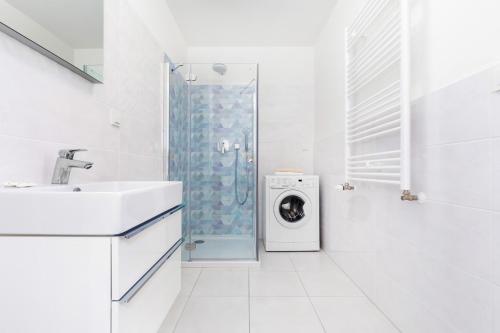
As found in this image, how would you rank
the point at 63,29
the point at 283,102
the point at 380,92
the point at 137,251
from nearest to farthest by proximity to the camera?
the point at 137,251, the point at 63,29, the point at 380,92, the point at 283,102

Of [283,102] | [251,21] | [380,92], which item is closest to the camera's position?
[380,92]

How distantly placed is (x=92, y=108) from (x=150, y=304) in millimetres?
1039

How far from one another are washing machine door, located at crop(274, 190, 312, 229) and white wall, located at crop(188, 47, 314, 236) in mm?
649

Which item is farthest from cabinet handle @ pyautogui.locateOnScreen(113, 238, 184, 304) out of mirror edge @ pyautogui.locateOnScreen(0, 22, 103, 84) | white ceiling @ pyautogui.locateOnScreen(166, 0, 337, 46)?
white ceiling @ pyautogui.locateOnScreen(166, 0, 337, 46)

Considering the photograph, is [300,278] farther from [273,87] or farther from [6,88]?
[273,87]

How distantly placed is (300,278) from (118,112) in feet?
6.07

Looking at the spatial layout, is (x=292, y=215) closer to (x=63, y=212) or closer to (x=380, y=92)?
(x=380, y=92)

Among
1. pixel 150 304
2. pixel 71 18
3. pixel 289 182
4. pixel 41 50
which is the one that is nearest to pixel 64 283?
pixel 150 304

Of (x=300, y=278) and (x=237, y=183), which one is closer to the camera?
(x=300, y=278)

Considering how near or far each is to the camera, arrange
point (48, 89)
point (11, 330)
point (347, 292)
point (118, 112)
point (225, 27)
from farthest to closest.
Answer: point (225, 27) → point (347, 292) → point (118, 112) → point (48, 89) → point (11, 330)

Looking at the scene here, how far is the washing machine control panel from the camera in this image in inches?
114

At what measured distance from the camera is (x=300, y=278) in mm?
2184

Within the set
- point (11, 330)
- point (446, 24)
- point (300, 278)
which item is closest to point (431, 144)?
point (446, 24)

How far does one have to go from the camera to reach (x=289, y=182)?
9.47 ft
